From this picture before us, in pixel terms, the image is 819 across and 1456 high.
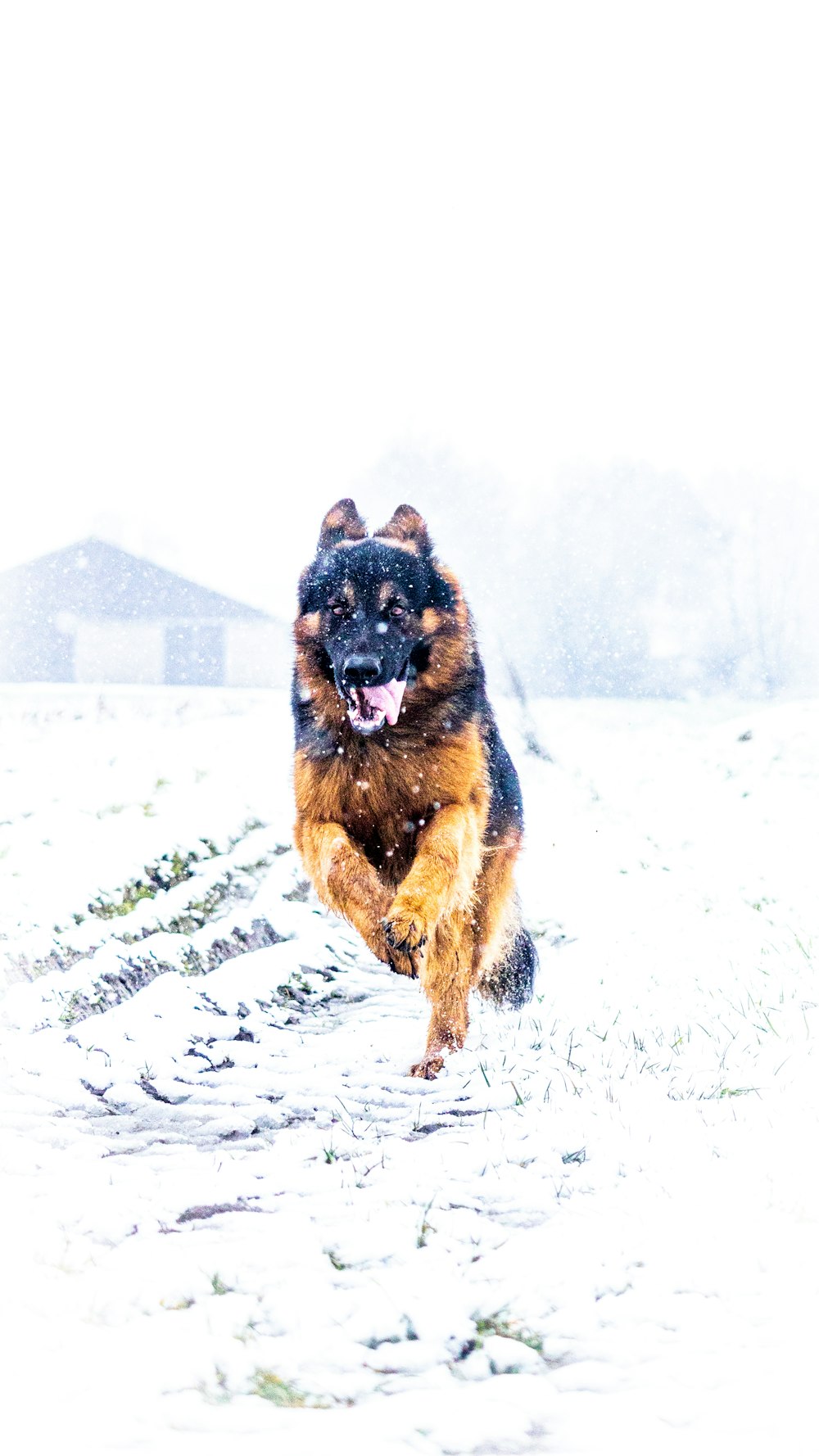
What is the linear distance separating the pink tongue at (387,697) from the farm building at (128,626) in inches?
722

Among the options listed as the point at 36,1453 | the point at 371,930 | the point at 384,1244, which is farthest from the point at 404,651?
the point at 36,1453

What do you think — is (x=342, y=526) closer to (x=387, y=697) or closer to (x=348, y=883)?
(x=387, y=697)

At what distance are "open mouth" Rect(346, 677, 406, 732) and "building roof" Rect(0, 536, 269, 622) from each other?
19.0m

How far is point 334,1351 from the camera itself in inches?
75.5

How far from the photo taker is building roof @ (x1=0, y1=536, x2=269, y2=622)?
76.2 feet

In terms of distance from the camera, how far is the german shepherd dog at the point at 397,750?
399 cm

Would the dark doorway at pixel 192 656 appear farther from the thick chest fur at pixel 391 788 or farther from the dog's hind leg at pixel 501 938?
the thick chest fur at pixel 391 788

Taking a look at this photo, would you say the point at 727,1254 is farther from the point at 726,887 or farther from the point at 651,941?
the point at 726,887

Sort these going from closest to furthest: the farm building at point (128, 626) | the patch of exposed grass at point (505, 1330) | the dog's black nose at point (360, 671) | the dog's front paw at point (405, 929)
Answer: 1. the patch of exposed grass at point (505, 1330)
2. the dog's front paw at point (405, 929)
3. the dog's black nose at point (360, 671)
4. the farm building at point (128, 626)

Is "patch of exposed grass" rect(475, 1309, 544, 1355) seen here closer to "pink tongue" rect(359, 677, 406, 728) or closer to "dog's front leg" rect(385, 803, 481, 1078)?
"dog's front leg" rect(385, 803, 481, 1078)

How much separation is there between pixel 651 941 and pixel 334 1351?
507 cm

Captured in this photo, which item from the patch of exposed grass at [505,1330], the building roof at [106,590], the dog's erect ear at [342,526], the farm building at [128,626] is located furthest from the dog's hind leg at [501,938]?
the building roof at [106,590]

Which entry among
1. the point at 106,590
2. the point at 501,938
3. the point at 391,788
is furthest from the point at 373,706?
the point at 106,590

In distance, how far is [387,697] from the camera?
4.06m
